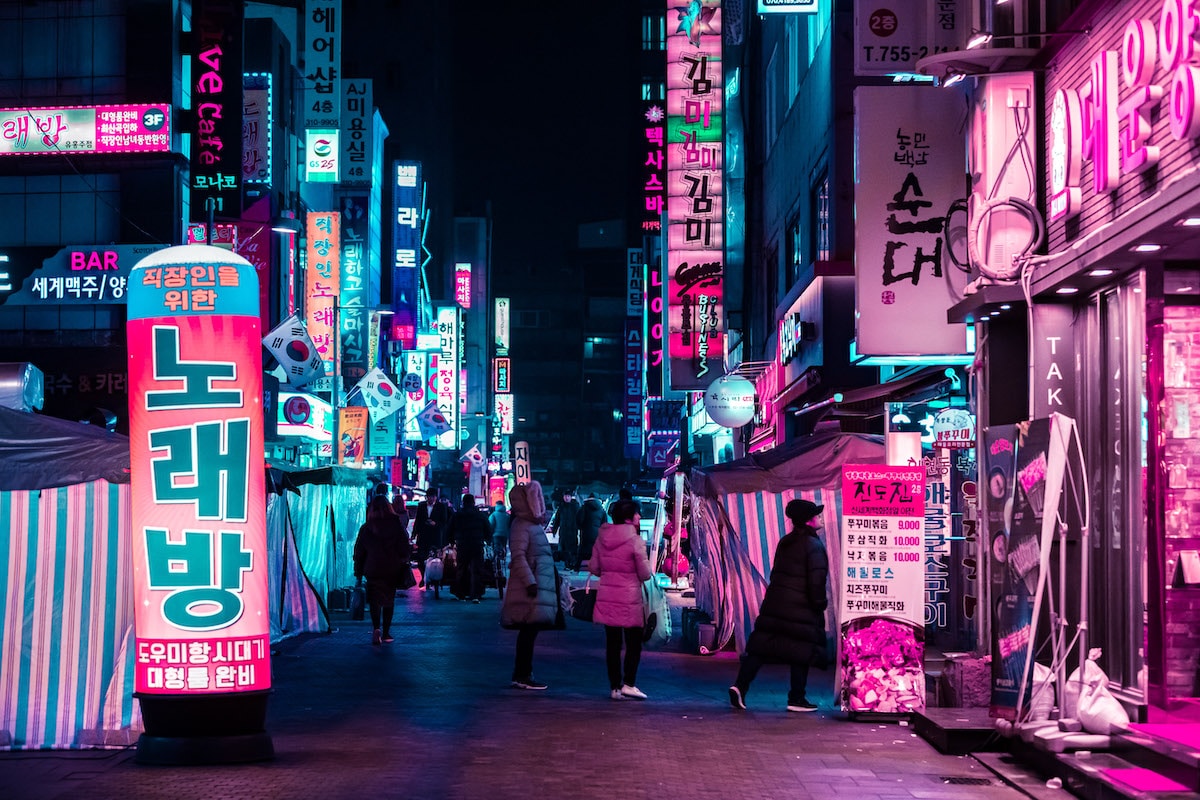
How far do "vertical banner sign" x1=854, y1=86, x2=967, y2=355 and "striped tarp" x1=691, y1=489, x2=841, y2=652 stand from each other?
2003mm

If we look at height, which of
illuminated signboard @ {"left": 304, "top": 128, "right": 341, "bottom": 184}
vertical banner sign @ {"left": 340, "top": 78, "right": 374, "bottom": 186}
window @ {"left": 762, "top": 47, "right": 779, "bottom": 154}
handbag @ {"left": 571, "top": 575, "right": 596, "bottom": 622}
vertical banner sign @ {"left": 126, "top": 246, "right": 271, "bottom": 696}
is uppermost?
vertical banner sign @ {"left": 340, "top": 78, "right": 374, "bottom": 186}

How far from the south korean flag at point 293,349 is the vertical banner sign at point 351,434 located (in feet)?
44.7

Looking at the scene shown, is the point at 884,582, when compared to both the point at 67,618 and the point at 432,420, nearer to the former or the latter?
the point at 67,618

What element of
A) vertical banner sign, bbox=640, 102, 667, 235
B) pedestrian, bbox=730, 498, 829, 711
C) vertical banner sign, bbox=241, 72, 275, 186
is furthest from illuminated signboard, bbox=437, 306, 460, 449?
pedestrian, bbox=730, 498, 829, 711

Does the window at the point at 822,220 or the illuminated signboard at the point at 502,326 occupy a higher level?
the illuminated signboard at the point at 502,326

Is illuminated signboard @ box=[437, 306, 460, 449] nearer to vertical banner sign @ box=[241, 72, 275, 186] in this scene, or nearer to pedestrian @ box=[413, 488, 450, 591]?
vertical banner sign @ box=[241, 72, 275, 186]

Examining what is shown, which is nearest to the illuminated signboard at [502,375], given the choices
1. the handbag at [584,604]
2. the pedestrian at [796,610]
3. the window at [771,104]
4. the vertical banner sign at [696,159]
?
the window at [771,104]

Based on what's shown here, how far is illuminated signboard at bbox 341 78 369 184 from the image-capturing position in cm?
4709

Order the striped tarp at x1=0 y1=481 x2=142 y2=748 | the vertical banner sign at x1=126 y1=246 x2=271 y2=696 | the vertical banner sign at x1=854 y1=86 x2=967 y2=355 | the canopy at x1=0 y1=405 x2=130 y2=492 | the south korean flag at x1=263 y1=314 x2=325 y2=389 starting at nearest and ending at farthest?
the vertical banner sign at x1=126 y1=246 x2=271 y2=696, the striped tarp at x1=0 y1=481 x2=142 y2=748, the canopy at x1=0 y1=405 x2=130 y2=492, the vertical banner sign at x1=854 y1=86 x2=967 y2=355, the south korean flag at x1=263 y1=314 x2=325 y2=389

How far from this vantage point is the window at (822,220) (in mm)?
21344

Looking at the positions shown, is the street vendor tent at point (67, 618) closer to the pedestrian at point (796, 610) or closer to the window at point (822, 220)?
the pedestrian at point (796, 610)

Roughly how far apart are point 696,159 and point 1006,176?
59.6 ft

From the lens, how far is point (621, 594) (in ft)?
43.4

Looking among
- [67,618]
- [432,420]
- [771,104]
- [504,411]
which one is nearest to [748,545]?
[67,618]
